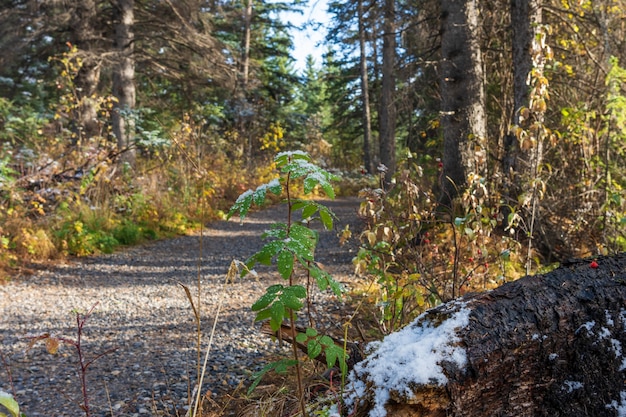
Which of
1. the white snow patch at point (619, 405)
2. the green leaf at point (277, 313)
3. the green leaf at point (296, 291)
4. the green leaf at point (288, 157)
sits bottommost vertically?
the white snow patch at point (619, 405)

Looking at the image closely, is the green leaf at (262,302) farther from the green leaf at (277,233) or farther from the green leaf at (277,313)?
→ the green leaf at (277,233)

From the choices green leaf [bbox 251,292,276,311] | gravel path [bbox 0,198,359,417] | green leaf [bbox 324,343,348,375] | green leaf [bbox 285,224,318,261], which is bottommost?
gravel path [bbox 0,198,359,417]

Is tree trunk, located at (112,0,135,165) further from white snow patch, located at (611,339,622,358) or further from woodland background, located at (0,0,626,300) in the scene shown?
white snow patch, located at (611,339,622,358)

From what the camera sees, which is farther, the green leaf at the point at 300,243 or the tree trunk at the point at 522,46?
the tree trunk at the point at 522,46

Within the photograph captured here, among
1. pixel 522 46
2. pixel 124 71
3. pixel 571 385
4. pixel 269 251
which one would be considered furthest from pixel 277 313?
pixel 124 71

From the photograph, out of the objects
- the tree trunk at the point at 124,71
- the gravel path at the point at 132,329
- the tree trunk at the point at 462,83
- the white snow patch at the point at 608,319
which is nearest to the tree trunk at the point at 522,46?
the tree trunk at the point at 462,83

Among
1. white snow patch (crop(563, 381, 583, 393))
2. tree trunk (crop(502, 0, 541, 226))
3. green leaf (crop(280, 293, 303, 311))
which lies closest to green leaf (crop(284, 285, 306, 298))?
green leaf (crop(280, 293, 303, 311))

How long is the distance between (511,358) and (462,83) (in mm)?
4493

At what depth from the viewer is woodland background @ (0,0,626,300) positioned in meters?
3.30

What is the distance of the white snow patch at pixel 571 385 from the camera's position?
1271 mm

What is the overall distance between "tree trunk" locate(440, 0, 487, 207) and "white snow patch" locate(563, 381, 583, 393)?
3.88 metres

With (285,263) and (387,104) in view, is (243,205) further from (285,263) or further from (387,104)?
(387,104)

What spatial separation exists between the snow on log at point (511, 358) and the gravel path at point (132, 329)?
524mm

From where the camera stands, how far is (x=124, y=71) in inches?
388
